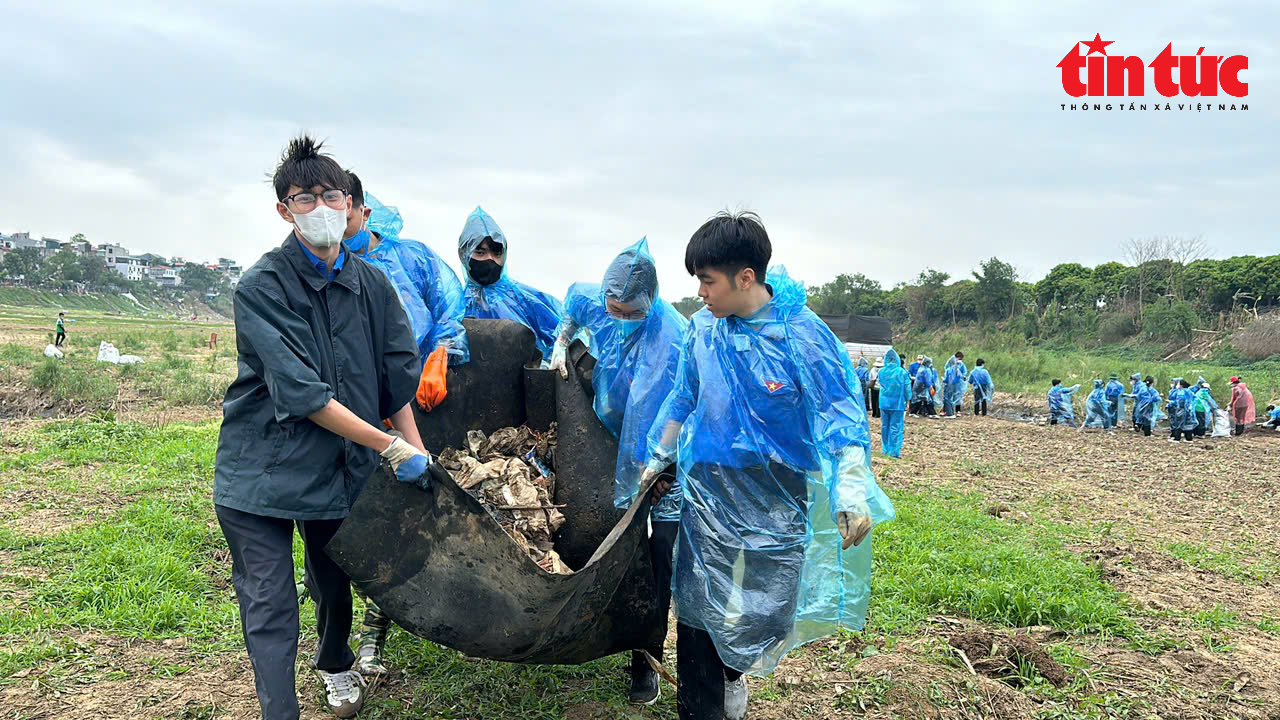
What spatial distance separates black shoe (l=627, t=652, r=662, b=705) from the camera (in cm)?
294

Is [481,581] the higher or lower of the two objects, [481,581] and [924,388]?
the higher

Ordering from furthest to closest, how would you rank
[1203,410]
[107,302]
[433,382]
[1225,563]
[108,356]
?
[107,302] → [108,356] → [1203,410] → [1225,563] → [433,382]

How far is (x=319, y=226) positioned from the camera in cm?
233

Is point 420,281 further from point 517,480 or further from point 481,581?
point 481,581

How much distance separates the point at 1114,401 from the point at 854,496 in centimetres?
1651

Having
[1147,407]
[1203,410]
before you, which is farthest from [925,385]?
[1203,410]

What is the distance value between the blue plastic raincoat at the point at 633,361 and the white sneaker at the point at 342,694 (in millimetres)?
1097

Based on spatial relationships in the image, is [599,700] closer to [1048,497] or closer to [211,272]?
[1048,497]

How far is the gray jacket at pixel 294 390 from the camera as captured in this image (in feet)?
7.14

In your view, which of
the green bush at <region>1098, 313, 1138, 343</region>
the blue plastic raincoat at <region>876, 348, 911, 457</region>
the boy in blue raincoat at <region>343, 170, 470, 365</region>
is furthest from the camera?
the green bush at <region>1098, 313, 1138, 343</region>

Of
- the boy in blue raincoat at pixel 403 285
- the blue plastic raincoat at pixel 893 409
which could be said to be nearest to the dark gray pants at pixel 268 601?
the boy in blue raincoat at pixel 403 285

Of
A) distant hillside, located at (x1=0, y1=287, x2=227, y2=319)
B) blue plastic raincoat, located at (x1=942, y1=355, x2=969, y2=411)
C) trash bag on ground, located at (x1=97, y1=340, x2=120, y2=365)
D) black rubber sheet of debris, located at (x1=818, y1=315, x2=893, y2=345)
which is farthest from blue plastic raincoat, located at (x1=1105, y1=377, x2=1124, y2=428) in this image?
distant hillside, located at (x1=0, y1=287, x2=227, y2=319)

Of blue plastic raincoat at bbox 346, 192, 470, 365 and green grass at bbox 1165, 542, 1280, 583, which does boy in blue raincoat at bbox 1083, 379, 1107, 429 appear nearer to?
green grass at bbox 1165, 542, 1280, 583

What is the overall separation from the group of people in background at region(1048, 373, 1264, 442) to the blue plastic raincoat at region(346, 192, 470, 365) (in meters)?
15.0
